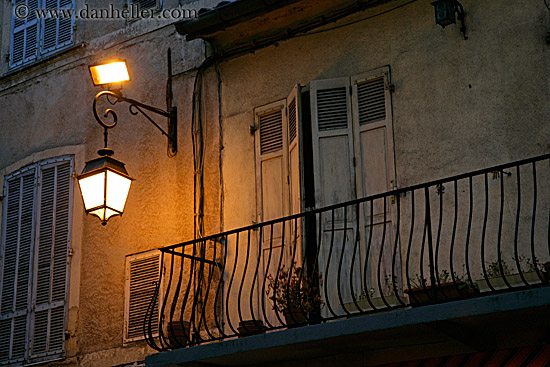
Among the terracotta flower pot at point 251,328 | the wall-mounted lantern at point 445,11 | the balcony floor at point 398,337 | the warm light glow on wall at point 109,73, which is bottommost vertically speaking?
the balcony floor at point 398,337

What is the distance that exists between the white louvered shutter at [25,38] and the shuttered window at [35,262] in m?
1.72

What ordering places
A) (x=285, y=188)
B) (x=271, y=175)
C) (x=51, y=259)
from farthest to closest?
(x=51, y=259) < (x=271, y=175) < (x=285, y=188)

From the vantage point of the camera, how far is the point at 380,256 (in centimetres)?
782

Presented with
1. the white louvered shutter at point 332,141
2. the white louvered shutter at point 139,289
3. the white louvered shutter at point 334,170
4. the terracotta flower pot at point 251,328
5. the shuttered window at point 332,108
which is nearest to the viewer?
the terracotta flower pot at point 251,328

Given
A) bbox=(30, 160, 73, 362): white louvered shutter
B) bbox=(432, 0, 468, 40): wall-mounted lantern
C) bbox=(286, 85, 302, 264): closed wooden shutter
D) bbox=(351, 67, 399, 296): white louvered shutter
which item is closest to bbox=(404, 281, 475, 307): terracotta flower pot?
bbox=(351, 67, 399, 296): white louvered shutter

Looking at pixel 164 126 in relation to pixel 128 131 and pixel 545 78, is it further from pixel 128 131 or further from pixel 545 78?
pixel 545 78

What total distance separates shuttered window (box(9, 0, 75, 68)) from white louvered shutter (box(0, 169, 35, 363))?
1.74 metres

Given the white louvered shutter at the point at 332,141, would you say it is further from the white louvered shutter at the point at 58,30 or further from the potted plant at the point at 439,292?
the white louvered shutter at the point at 58,30

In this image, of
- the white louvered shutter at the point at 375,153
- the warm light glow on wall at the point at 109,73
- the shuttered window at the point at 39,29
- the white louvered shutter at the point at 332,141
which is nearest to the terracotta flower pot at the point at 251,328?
the white louvered shutter at the point at 375,153

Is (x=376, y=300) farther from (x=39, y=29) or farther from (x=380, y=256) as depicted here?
(x=39, y=29)

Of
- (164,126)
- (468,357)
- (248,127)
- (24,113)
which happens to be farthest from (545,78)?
(24,113)

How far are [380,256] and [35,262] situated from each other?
4.98 meters

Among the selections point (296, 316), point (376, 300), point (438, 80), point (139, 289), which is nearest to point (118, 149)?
point (139, 289)

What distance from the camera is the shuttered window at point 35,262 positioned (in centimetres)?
1082
